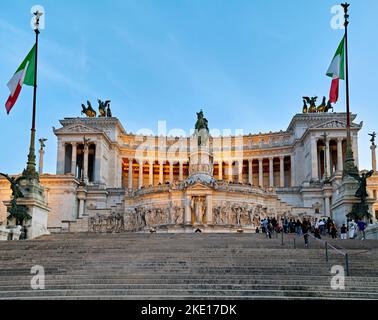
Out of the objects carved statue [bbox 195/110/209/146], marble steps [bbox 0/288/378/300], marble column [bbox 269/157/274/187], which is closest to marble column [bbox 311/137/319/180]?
marble column [bbox 269/157/274/187]

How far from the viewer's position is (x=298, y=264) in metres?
18.7

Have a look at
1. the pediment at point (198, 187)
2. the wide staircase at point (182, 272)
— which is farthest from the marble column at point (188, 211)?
the wide staircase at point (182, 272)

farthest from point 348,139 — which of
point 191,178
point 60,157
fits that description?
point 60,157

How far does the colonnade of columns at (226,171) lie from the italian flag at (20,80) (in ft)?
173

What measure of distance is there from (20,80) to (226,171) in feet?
197

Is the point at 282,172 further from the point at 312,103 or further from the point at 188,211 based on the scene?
the point at 188,211

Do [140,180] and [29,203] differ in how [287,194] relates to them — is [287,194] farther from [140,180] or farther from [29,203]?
[29,203]

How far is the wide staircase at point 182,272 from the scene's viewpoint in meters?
15.7

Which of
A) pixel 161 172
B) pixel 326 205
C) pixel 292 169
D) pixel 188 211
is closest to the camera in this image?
pixel 188 211

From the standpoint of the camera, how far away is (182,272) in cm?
1777

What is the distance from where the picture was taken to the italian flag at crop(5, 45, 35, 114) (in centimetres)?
3158
